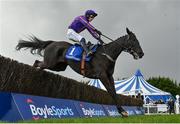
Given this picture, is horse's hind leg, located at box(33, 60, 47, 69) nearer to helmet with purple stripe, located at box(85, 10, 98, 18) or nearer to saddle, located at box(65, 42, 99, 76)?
saddle, located at box(65, 42, 99, 76)

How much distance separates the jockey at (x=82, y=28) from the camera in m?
11.4

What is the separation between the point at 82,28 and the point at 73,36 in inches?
13.9

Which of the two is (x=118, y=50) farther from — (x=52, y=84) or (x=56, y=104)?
(x=52, y=84)

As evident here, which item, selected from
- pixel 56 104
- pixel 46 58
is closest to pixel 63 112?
pixel 56 104

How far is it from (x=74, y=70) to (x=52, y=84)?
3713 millimetres

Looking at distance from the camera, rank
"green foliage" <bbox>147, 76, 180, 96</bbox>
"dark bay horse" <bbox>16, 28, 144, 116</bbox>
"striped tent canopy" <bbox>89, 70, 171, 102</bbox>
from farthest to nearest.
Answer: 1. "green foliage" <bbox>147, 76, 180, 96</bbox>
2. "striped tent canopy" <bbox>89, 70, 171, 102</bbox>
3. "dark bay horse" <bbox>16, 28, 144, 116</bbox>

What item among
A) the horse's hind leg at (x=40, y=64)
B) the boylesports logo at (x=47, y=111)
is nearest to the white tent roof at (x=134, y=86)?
the boylesports logo at (x=47, y=111)

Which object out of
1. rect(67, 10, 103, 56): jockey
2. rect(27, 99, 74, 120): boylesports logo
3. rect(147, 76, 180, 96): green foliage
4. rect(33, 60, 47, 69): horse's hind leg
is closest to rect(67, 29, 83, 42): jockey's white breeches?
rect(67, 10, 103, 56): jockey

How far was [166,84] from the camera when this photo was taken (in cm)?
11194

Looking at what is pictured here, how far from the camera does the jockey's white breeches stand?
38.6 feet

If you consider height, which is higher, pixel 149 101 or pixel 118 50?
pixel 118 50

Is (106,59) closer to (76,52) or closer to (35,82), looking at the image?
(76,52)

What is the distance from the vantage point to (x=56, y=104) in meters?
13.9

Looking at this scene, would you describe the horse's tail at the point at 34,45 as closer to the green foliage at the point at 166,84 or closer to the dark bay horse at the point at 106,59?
the dark bay horse at the point at 106,59
